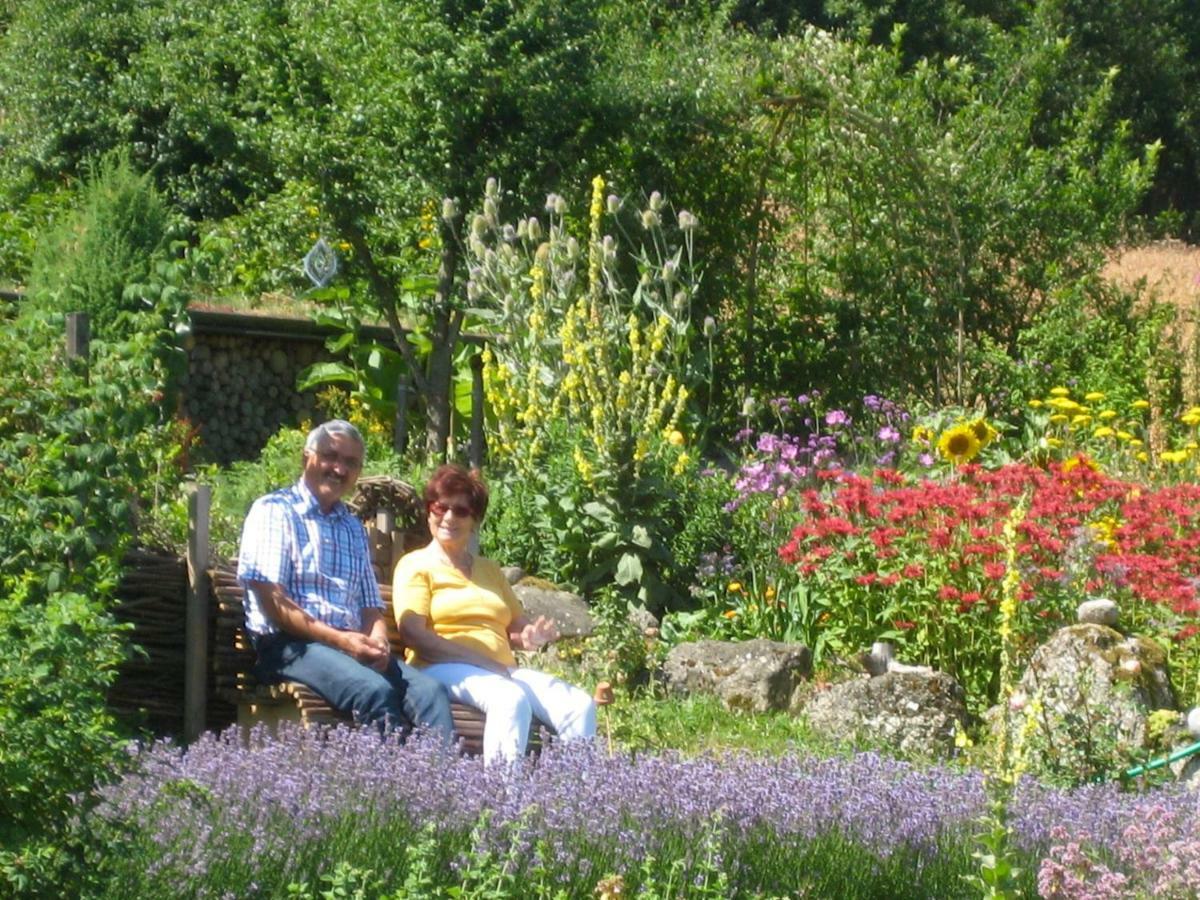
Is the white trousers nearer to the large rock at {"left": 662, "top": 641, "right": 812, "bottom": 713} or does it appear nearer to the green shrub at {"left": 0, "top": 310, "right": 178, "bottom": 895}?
the green shrub at {"left": 0, "top": 310, "right": 178, "bottom": 895}

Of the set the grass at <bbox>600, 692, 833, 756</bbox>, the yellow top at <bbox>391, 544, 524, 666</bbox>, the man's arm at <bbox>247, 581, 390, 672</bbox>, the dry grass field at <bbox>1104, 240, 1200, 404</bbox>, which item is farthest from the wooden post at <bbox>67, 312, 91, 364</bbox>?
the dry grass field at <bbox>1104, 240, 1200, 404</bbox>

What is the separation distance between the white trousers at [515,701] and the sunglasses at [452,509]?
1.57ft

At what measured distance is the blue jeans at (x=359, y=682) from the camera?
17.6 ft

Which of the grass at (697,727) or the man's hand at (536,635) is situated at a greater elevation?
the man's hand at (536,635)

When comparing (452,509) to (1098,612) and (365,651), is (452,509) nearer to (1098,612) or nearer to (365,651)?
(365,651)

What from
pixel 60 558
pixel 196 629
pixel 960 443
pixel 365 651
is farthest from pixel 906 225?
pixel 60 558

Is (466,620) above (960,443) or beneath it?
beneath

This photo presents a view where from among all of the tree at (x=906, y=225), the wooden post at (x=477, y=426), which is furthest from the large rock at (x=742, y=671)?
the tree at (x=906, y=225)

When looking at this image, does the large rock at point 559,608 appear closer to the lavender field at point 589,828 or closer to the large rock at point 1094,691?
the large rock at point 1094,691

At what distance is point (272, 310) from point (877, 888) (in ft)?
31.4

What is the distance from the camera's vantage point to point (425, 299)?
11484mm

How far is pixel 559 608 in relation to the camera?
7.88m

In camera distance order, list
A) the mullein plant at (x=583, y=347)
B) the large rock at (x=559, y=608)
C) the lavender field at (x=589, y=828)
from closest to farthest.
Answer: the lavender field at (x=589, y=828) < the large rock at (x=559, y=608) < the mullein plant at (x=583, y=347)

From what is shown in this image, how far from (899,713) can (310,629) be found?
202 cm
